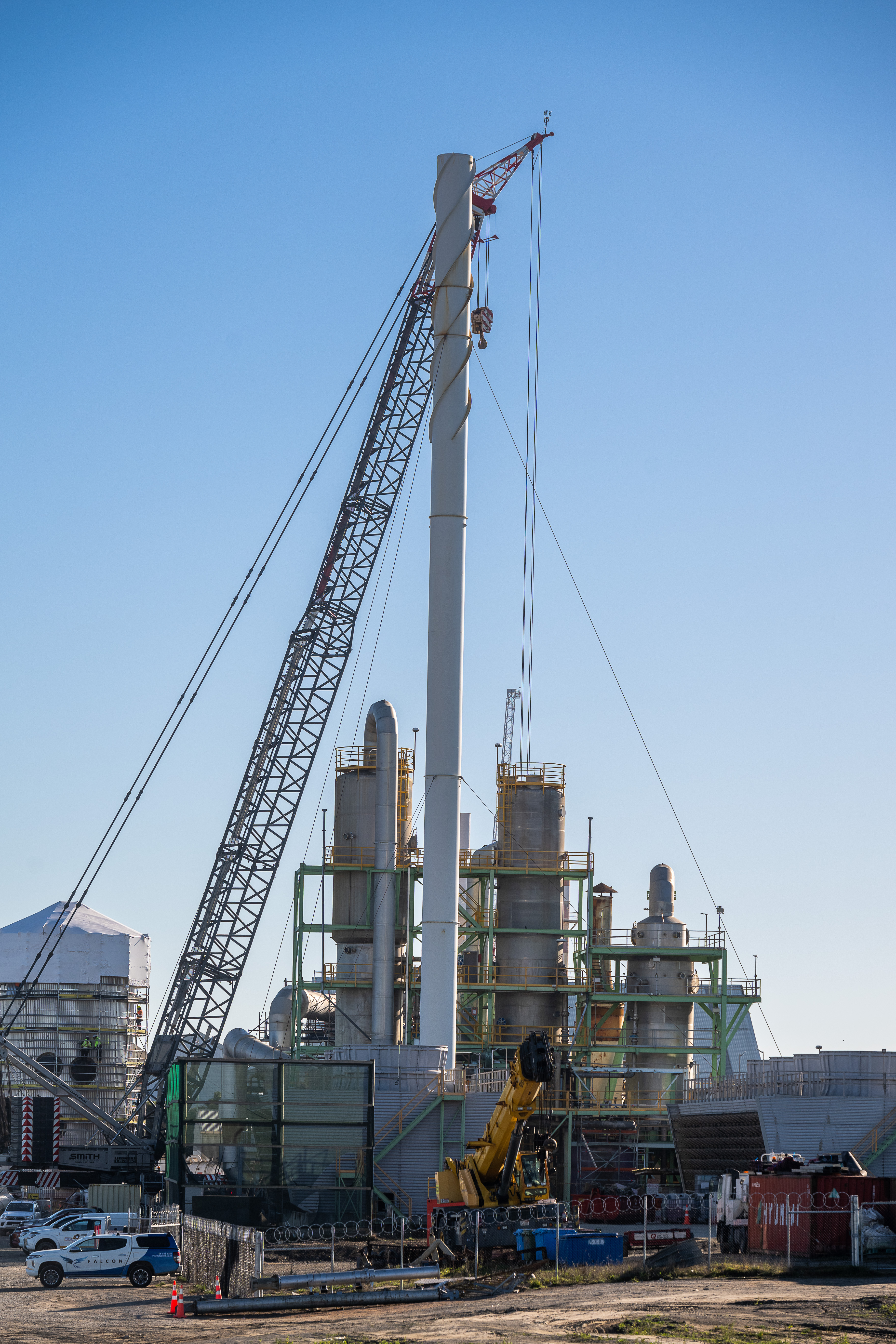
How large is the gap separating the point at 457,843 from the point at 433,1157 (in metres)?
10.9

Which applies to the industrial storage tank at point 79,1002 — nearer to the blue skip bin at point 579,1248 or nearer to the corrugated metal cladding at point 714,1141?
the corrugated metal cladding at point 714,1141

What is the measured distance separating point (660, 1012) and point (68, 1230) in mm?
28970

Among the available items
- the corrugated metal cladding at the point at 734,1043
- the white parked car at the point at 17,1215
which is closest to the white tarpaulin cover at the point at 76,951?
the white parked car at the point at 17,1215

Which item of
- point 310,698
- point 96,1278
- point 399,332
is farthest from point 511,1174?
point 399,332

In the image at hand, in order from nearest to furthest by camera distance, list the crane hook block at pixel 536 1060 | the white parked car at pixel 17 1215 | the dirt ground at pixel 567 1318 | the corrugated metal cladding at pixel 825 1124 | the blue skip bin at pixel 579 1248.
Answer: the dirt ground at pixel 567 1318 < the blue skip bin at pixel 579 1248 < the crane hook block at pixel 536 1060 < the corrugated metal cladding at pixel 825 1124 < the white parked car at pixel 17 1215

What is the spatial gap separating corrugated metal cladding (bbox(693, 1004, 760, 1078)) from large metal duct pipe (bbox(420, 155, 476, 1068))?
78364 millimetres

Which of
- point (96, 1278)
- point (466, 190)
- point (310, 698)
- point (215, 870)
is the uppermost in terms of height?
point (466, 190)

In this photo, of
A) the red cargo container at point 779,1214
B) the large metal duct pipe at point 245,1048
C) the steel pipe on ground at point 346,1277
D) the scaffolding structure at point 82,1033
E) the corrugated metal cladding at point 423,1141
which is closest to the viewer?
the steel pipe on ground at point 346,1277

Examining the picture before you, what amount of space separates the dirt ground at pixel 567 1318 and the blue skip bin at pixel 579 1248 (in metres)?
1.59

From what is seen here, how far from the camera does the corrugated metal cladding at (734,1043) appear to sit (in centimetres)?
13538

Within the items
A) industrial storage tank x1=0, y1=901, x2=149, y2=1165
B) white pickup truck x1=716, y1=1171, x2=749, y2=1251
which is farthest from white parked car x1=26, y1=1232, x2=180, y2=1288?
industrial storage tank x1=0, y1=901, x2=149, y2=1165

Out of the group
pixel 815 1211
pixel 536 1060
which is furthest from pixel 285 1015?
pixel 815 1211

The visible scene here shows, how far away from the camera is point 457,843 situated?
5488 cm

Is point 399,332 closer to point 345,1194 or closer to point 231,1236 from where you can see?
point 345,1194
